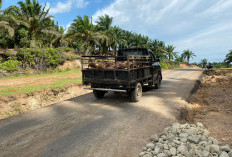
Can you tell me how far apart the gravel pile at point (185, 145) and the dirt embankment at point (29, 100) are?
552 cm

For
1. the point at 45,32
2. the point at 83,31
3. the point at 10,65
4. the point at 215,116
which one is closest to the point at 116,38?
the point at 83,31

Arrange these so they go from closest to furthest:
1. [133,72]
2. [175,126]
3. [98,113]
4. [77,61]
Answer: [175,126], [98,113], [133,72], [77,61]

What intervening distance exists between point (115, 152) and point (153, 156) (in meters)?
0.73

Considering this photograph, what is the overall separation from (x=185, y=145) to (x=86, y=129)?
2.39m

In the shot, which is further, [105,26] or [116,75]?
[105,26]

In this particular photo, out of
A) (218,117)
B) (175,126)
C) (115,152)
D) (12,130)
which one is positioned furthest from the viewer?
(218,117)

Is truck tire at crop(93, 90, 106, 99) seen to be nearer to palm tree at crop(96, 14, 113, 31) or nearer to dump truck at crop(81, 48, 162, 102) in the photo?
dump truck at crop(81, 48, 162, 102)

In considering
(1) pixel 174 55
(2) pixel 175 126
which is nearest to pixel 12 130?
(2) pixel 175 126

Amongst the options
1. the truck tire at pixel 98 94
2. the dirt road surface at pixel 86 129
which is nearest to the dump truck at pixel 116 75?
the truck tire at pixel 98 94

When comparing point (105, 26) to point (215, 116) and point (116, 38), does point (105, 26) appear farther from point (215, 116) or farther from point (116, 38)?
point (215, 116)

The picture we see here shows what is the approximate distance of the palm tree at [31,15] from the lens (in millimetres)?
21744

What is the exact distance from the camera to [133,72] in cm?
618

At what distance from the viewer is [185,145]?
3.12 meters

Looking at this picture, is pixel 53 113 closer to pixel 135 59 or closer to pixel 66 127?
pixel 66 127
